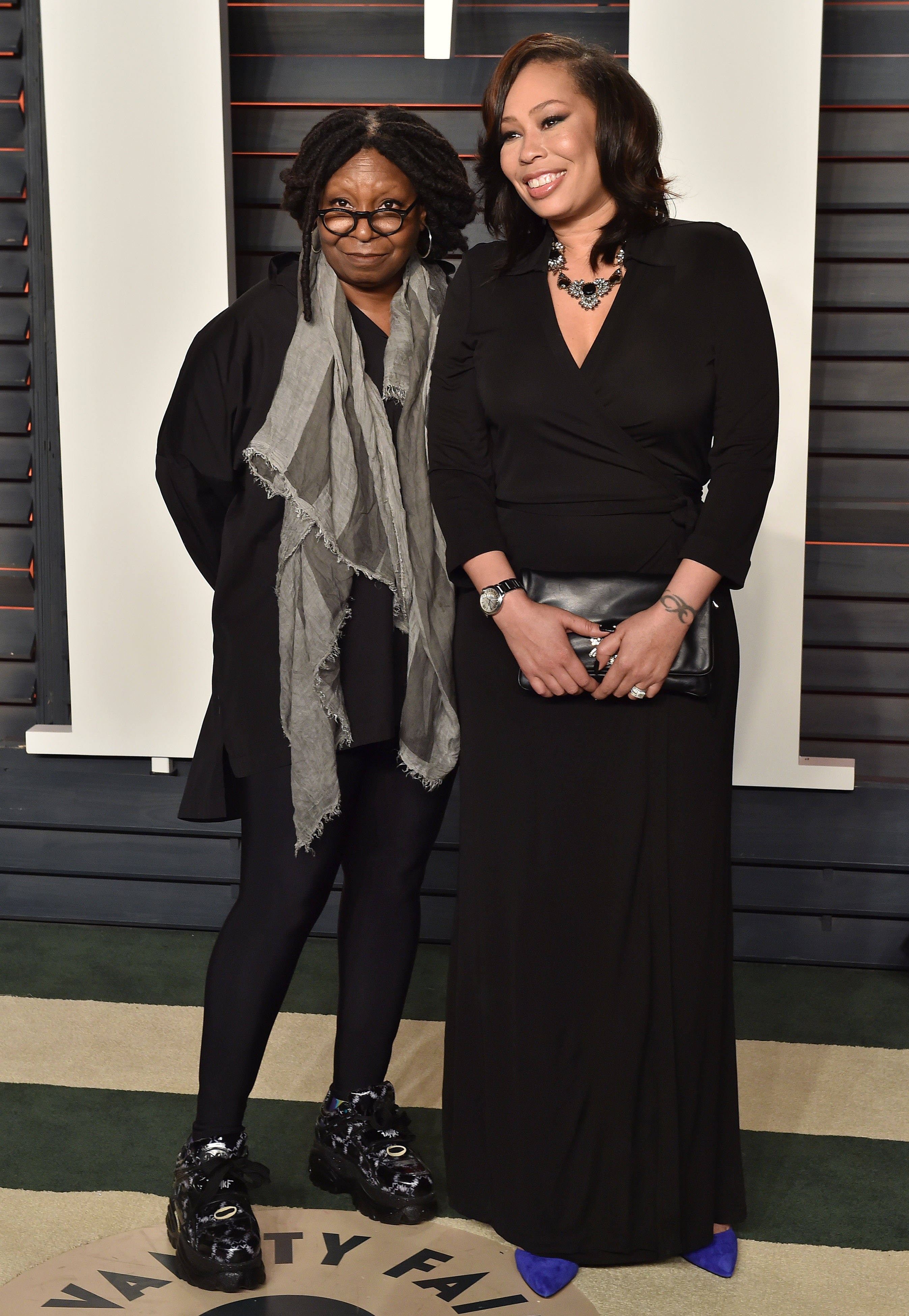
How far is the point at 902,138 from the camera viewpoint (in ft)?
10.0

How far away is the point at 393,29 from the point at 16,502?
63.6 inches

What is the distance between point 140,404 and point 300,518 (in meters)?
1.48

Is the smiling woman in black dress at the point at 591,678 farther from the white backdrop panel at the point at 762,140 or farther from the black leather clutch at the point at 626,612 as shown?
the white backdrop panel at the point at 762,140

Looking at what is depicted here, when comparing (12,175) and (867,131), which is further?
(12,175)

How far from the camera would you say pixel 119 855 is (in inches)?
133

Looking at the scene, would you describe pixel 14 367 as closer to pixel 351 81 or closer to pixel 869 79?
pixel 351 81

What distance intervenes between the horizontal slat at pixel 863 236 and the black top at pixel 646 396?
58.8 inches

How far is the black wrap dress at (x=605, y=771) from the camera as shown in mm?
1722

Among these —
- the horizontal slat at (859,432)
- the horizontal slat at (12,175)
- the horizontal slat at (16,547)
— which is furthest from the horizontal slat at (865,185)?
the horizontal slat at (16,547)

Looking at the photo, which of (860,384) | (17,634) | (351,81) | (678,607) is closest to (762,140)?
(860,384)

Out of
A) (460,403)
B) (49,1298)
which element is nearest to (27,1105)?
(49,1298)

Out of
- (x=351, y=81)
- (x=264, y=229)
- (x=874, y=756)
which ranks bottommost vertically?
(x=874, y=756)

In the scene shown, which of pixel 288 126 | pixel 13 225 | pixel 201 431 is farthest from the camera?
pixel 13 225

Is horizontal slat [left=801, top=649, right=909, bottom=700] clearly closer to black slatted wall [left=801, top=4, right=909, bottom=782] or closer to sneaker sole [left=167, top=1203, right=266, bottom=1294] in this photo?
black slatted wall [left=801, top=4, right=909, bottom=782]
